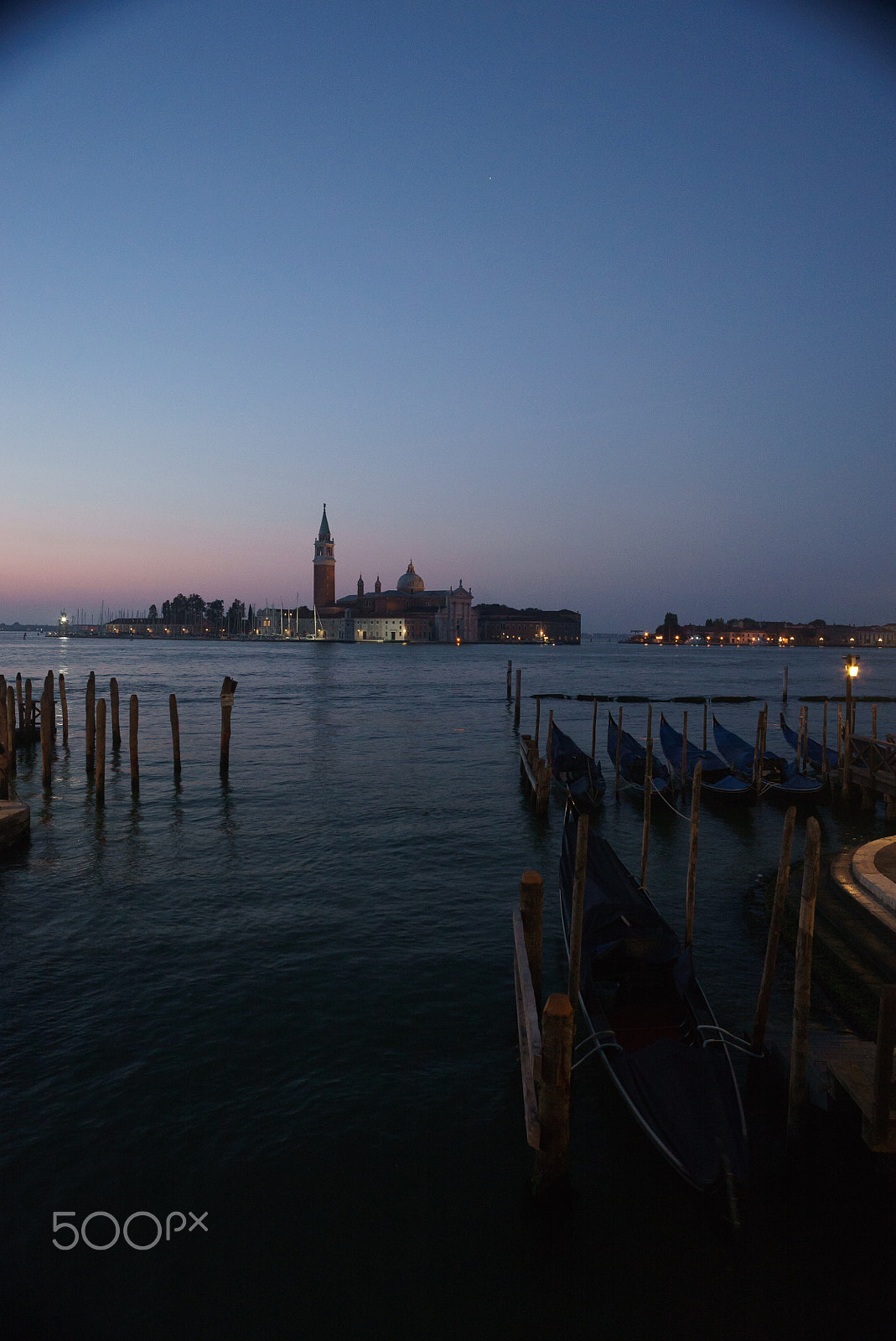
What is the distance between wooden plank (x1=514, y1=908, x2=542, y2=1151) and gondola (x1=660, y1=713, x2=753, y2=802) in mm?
8283

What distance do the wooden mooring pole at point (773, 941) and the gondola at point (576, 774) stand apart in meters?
8.53

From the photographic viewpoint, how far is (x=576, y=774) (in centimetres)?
1593

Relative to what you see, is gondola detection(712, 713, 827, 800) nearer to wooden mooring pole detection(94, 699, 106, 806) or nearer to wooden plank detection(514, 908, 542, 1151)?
wooden plank detection(514, 908, 542, 1151)

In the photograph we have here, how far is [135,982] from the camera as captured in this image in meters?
6.96

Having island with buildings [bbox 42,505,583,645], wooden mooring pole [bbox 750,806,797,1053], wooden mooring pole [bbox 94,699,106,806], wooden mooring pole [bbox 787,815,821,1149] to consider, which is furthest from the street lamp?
island with buildings [bbox 42,505,583,645]

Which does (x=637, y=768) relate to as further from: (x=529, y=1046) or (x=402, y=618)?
(x=402, y=618)

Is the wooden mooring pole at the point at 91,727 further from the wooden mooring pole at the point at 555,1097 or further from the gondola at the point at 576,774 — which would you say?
the wooden mooring pole at the point at 555,1097

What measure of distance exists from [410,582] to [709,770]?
13309 cm

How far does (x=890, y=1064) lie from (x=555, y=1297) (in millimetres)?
2097

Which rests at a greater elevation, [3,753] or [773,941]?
[3,753]

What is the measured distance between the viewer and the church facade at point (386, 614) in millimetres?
133875

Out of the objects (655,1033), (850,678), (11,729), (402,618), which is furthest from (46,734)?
(402,618)

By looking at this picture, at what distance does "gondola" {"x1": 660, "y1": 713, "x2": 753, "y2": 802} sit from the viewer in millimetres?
14703

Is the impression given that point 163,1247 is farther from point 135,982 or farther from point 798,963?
point 798,963
